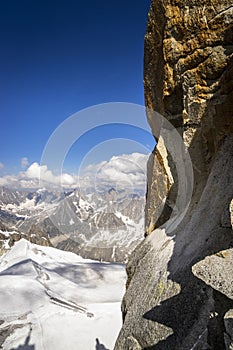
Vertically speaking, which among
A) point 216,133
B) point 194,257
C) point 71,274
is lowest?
point 71,274

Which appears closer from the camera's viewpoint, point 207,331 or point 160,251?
point 207,331

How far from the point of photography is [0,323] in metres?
18.5

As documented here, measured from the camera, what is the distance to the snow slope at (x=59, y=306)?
16.9m

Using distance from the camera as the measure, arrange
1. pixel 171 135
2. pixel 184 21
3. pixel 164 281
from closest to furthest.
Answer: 1. pixel 164 281
2. pixel 184 21
3. pixel 171 135

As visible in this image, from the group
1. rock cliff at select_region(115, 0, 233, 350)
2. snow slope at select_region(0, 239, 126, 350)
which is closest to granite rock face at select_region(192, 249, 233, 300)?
rock cliff at select_region(115, 0, 233, 350)

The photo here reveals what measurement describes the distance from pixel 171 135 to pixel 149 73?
3.78m

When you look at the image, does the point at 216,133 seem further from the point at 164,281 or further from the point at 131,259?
the point at 131,259

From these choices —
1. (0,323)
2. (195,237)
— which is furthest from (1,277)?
(195,237)

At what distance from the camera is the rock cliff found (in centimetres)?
668

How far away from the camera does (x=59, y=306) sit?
865 inches

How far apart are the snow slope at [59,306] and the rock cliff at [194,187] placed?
888 centimetres

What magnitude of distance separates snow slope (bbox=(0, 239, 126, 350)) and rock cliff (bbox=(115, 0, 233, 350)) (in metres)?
8.88

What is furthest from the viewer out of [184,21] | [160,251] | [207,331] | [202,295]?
[160,251]

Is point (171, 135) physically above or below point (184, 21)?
below
